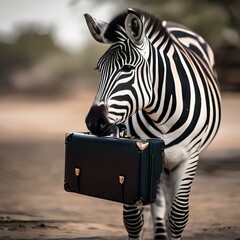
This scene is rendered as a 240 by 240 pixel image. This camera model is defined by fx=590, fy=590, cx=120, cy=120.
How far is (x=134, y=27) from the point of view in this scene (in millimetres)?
2240

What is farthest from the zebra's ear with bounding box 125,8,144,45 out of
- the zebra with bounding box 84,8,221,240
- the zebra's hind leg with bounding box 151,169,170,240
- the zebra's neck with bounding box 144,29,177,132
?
the zebra's hind leg with bounding box 151,169,170,240

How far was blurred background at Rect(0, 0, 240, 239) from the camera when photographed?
14.1 ft

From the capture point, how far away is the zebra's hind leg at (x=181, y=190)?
2.55m

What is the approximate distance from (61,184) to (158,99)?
216cm

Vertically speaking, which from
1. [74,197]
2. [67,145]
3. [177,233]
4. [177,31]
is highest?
[177,31]

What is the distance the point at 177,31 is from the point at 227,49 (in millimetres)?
2117

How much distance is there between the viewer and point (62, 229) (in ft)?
11.2

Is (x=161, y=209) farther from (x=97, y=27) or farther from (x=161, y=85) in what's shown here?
(x=97, y=27)

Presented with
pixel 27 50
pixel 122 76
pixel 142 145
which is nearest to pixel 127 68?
pixel 122 76

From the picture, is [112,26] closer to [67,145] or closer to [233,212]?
[67,145]

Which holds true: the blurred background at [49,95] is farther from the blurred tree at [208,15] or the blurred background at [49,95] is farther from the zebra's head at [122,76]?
the zebra's head at [122,76]

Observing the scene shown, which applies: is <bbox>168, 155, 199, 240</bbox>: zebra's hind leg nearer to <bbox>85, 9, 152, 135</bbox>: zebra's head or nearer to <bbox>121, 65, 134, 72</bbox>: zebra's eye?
<bbox>85, 9, 152, 135</bbox>: zebra's head

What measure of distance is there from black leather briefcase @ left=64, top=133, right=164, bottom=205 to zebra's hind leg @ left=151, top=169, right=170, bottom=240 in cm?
54

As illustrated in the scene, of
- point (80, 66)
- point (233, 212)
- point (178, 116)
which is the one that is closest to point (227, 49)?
point (80, 66)
